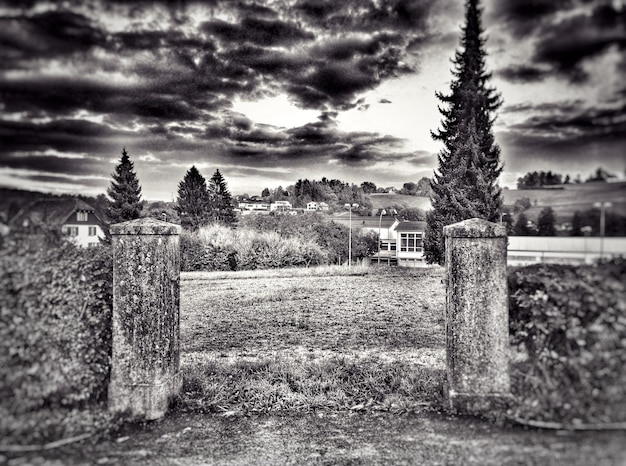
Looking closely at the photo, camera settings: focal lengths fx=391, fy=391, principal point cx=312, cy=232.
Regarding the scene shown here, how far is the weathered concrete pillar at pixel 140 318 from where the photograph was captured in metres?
3.58

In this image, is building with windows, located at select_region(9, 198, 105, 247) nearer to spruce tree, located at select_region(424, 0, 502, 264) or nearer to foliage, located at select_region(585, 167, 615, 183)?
foliage, located at select_region(585, 167, 615, 183)

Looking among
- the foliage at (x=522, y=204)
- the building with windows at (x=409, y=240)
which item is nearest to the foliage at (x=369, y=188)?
the foliage at (x=522, y=204)

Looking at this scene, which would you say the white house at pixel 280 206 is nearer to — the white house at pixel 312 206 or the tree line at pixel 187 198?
the white house at pixel 312 206

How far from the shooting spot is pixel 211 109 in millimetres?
6199

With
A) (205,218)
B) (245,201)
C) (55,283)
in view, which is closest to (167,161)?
(55,283)

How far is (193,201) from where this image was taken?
48.0 ft

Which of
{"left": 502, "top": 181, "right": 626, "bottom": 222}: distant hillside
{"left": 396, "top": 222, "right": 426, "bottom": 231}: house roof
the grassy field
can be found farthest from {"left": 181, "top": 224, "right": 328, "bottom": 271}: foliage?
{"left": 502, "top": 181, "right": 626, "bottom": 222}: distant hillside

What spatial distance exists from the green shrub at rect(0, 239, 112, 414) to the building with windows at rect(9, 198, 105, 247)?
102 millimetres

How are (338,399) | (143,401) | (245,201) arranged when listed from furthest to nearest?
(245,201)
(338,399)
(143,401)

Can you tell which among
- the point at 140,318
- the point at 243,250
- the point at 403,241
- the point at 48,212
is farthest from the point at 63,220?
the point at 403,241

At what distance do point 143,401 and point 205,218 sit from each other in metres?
13.7

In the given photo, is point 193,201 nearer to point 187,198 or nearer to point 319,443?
point 187,198

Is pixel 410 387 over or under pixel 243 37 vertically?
under

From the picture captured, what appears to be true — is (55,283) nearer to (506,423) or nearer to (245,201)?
(506,423)
